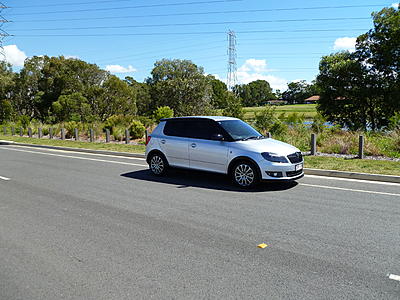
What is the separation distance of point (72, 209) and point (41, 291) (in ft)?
10.5

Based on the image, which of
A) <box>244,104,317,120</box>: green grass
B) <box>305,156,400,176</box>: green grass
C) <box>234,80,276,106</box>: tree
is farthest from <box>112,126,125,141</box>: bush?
<box>234,80,276,106</box>: tree

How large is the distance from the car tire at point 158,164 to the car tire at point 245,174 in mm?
2205

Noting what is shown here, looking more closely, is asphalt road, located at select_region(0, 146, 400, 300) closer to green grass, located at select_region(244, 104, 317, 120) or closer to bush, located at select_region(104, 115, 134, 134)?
green grass, located at select_region(244, 104, 317, 120)

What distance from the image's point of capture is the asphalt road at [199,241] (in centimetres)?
362

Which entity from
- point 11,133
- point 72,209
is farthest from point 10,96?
point 72,209

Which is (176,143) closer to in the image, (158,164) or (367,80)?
(158,164)

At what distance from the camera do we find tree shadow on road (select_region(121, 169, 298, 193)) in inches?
324

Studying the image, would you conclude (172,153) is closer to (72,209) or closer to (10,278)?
(72,209)

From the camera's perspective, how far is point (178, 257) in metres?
4.35

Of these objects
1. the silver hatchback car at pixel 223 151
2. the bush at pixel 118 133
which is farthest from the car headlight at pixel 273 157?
the bush at pixel 118 133

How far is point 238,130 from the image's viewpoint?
353 inches

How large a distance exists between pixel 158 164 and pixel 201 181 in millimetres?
1410

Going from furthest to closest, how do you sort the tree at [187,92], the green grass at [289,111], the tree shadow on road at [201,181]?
the tree at [187,92], the green grass at [289,111], the tree shadow on road at [201,181]

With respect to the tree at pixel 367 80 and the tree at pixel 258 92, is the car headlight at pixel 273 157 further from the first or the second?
the tree at pixel 258 92
